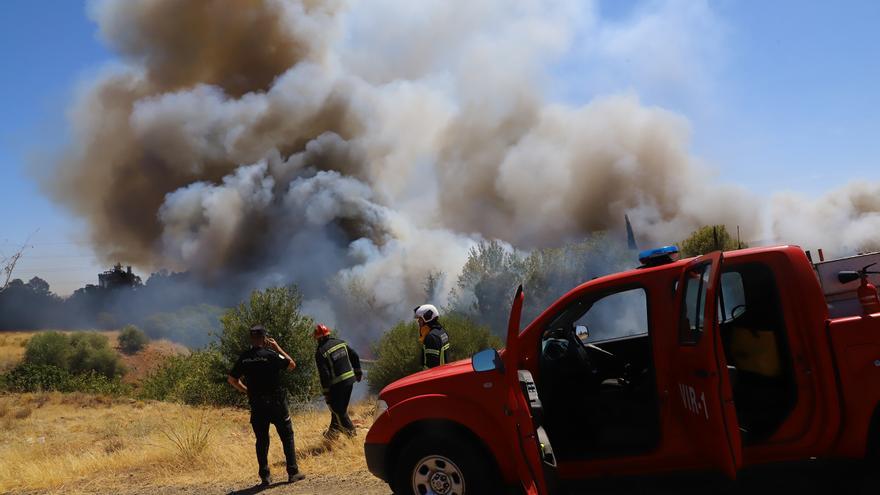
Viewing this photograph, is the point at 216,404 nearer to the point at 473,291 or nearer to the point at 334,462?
the point at 334,462

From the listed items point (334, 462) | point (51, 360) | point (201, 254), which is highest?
point (201, 254)

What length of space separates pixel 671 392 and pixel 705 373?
1.45 feet

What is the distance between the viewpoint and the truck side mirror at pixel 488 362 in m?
4.21

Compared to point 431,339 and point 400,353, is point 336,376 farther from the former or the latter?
point 400,353

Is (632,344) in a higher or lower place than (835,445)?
higher

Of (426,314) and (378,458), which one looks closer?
(378,458)

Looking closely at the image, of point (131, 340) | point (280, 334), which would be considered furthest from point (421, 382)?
point (131, 340)

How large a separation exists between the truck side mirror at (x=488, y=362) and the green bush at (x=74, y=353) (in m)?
31.3

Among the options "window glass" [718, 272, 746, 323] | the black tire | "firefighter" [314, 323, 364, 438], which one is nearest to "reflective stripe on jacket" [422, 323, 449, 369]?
"firefighter" [314, 323, 364, 438]

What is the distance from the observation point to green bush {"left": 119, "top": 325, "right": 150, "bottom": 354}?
4679 centimetres

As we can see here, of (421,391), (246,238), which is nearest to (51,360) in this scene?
(246,238)

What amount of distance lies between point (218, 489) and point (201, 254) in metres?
52.3

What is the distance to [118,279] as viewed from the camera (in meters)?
66.0

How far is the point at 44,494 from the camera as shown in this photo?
770 cm
